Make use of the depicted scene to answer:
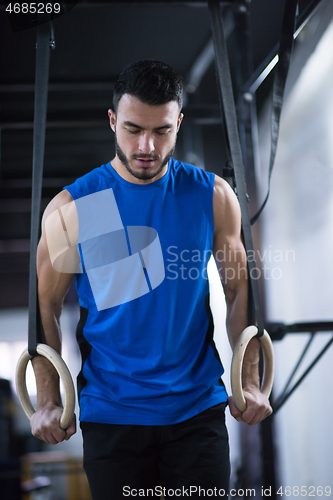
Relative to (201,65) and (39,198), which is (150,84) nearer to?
(39,198)

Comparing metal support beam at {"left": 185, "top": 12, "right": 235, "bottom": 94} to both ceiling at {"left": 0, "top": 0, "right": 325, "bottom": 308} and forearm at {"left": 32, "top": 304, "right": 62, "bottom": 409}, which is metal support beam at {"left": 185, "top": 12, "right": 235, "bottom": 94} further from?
forearm at {"left": 32, "top": 304, "right": 62, "bottom": 409}

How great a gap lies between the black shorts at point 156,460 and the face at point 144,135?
729mm

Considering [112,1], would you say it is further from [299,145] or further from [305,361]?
[305,361]

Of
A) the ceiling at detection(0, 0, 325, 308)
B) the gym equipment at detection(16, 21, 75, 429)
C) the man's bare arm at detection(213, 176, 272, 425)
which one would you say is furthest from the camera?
the ceiling at detection(0, 0, 325, 308)

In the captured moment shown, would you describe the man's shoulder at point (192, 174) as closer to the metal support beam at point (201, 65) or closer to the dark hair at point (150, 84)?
the dark hair at point (150, 84)

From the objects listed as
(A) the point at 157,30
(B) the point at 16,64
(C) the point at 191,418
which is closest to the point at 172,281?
(C) the point at 191,418

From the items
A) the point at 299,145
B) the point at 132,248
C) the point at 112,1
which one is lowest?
the point at 132,248

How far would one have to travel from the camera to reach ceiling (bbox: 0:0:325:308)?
10.9 feet

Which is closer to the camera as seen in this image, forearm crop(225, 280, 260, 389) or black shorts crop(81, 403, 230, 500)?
black shorts crop(81, 403, 230, 500)

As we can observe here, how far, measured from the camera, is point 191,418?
4.50 ft

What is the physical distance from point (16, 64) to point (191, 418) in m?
3.53

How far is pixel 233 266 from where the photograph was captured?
1.50 meters

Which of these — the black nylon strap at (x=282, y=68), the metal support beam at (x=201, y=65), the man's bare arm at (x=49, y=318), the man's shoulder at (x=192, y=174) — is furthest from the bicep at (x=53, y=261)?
the metal support beam at (x=201, y=65)

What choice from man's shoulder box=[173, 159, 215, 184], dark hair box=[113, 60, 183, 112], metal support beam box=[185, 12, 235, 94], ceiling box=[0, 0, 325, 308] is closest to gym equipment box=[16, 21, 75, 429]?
dark hair box=[113, 60, 183, 112]
